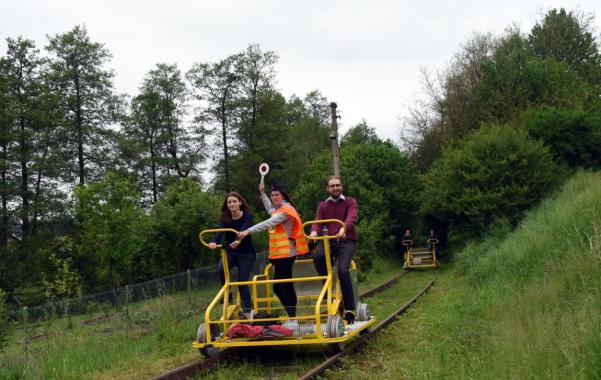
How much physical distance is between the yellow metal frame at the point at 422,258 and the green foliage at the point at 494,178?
6.98ft

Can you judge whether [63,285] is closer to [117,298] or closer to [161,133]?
[117,298]

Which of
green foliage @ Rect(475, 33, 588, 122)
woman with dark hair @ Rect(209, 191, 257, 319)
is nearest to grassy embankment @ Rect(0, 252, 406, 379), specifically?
woman with dark hair @ Rect(209, 191, 257, 319)

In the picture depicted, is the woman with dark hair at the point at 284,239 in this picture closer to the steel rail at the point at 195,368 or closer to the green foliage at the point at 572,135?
the steel rail at the point at 195,368

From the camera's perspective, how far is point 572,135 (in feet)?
81.4

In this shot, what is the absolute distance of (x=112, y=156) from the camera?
3947 centimetres

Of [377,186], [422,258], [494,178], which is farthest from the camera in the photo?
[377,186]

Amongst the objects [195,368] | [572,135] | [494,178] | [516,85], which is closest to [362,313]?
[195,368]

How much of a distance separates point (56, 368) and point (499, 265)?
379 inches

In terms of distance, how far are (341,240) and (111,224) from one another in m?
23.6

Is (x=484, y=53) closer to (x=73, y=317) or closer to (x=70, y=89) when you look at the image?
(x=70, y=89)

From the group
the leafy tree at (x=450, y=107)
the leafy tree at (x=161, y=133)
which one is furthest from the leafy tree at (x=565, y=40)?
the leafy tree at (x=161, y=133)

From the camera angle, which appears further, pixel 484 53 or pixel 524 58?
pixel 484 53

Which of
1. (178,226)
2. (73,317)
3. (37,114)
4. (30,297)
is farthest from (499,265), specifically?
(37,114)

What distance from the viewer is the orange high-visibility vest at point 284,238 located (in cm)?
746
